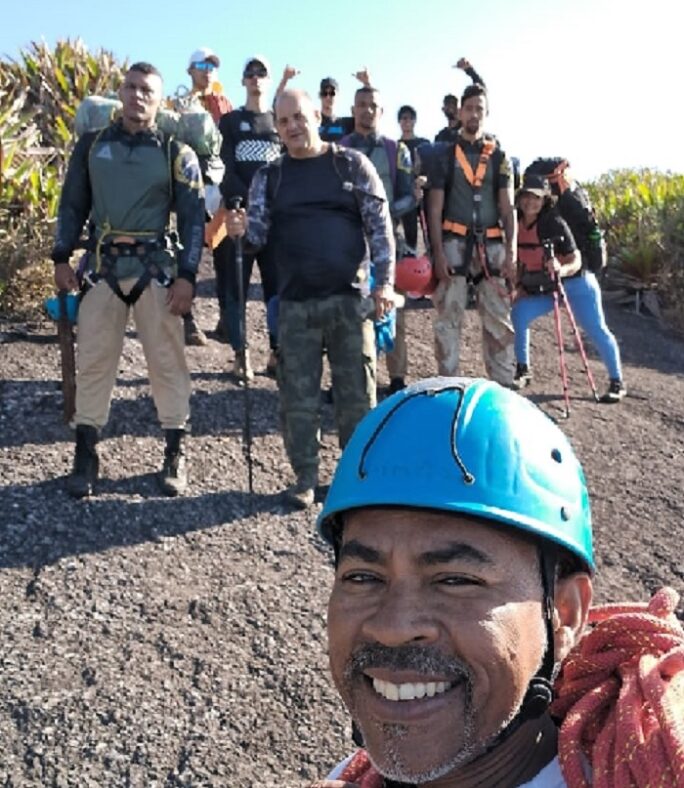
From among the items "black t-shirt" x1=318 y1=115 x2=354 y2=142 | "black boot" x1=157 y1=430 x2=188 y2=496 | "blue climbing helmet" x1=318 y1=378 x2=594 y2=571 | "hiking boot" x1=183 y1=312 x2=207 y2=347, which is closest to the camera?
"blue climbing helmet" x1=318 y1=378 x2=594 y2=571

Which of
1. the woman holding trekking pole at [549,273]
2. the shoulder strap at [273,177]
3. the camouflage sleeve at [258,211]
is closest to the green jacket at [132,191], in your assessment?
the camouflage sleeve at [258,211]

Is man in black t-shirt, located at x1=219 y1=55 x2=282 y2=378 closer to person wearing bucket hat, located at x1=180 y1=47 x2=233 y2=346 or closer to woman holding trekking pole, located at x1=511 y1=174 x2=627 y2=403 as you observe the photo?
person wearing bucket hat, located at x1=180 y1=47 x2=233 y2=346

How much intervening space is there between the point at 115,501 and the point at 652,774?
4.80 meters

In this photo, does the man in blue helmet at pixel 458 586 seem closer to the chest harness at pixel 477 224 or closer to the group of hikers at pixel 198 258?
the group of hikers at pixel 198 258

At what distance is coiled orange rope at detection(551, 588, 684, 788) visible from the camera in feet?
5.15

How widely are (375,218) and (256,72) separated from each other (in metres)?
2.69

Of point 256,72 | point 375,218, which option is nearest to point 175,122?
point 256,72

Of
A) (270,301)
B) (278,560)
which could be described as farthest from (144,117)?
(278,560)

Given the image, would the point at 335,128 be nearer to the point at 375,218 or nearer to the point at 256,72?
the point at 256,72

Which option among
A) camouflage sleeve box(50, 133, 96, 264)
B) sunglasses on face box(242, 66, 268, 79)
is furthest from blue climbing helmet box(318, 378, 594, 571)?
sunglasses on face box(242, 66, 268, 79)

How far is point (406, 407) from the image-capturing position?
1921mm

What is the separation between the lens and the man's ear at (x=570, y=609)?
192 centimetres

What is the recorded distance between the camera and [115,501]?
596cm

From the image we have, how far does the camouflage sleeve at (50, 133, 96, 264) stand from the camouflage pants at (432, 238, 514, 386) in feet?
10.1
